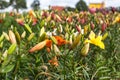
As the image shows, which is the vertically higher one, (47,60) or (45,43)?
(45,43)

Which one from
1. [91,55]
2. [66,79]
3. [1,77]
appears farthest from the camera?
[91,55]

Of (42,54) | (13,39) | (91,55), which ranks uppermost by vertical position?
(13,39)

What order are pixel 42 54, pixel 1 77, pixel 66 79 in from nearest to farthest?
1. pixel 1 77
2. pixel 66 79
3. pixel 42 54

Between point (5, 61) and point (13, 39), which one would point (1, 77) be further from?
point (13, 39)

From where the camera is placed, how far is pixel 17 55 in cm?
239

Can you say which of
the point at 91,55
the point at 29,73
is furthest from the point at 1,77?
the point at 91,55

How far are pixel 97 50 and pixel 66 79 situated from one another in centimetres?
129

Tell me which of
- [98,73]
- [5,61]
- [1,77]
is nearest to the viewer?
[5,61]

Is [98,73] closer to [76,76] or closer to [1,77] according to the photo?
[76,76]

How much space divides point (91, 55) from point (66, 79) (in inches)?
44.2

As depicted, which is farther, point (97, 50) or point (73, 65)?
point (97, 50)

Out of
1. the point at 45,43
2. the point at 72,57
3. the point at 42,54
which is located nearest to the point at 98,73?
the point at 72,57

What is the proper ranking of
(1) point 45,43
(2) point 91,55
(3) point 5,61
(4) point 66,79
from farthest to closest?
(2) point 91,55, (4) point 66,79, (1) point 45,43, (3) point 5,61

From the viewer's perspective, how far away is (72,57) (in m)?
2.98
